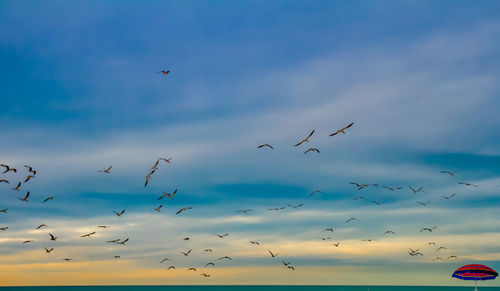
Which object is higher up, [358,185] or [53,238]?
[358,185]

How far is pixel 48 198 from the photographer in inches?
1788

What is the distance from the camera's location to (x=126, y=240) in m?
51.5

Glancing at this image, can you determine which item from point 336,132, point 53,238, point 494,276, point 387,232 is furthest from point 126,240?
point 494,276

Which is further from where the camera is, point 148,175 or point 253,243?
point 253,243

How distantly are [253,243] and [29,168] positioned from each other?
27.2m

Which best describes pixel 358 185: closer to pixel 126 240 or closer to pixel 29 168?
pixel 126 240

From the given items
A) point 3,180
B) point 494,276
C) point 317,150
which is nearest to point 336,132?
point 317,150

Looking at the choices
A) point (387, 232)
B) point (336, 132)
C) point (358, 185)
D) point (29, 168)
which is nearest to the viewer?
point (336, 132)

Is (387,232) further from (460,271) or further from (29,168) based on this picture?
(29,168)

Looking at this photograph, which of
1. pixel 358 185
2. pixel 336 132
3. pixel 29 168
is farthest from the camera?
pixel 358 185

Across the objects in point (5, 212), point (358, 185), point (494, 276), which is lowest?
point (494, 276)

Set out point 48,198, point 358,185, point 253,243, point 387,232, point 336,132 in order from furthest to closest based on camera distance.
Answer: point 387,232
point 253,243
point 358,185
point 48,198
point 336,132

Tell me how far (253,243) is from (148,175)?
825 inches

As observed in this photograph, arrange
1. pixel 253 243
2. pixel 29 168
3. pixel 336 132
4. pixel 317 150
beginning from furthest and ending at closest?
pixel 253 243
pixel 29 168
pixel 317 150
pixel 336 132
